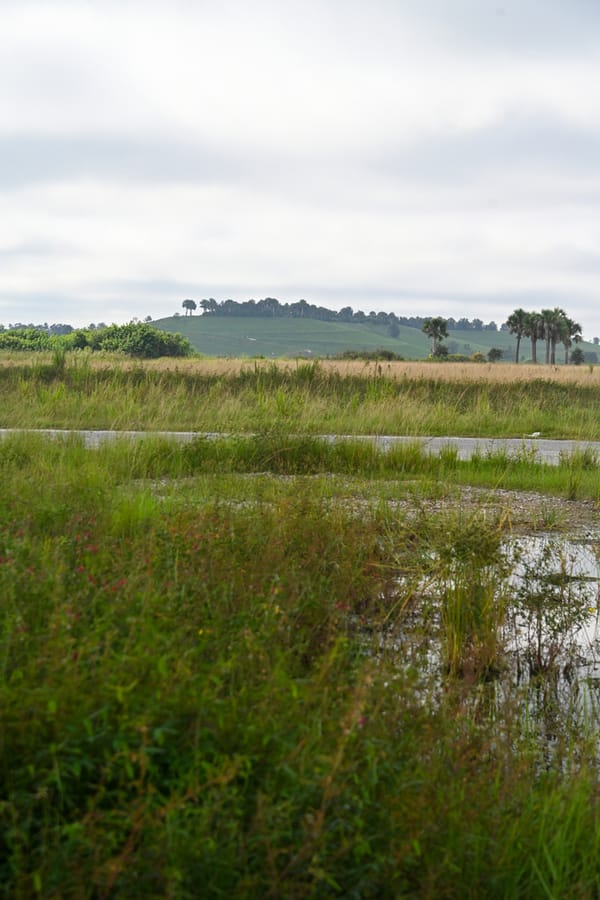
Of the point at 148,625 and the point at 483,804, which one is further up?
the point at 148,625

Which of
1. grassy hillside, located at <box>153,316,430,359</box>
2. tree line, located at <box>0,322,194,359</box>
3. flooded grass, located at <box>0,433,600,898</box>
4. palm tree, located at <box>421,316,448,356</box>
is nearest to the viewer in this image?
flooded grass, located at <box>0,433,600,898</box>

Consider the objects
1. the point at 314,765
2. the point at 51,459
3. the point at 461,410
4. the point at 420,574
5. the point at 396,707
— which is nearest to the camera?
the point at 314,765

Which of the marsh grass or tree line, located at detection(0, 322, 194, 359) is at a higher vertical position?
tree line, located at detection(0, 322, 194, 359)

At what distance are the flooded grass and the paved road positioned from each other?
5.75m

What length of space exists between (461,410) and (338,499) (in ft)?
44.8

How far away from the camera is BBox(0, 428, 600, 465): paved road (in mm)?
12031

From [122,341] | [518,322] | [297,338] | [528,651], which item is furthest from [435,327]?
[528,651]

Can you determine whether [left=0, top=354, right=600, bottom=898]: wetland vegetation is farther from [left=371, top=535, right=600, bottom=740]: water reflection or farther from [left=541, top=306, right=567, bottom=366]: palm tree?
[left=541, top=306, right=567, bottom=366]: palm tree

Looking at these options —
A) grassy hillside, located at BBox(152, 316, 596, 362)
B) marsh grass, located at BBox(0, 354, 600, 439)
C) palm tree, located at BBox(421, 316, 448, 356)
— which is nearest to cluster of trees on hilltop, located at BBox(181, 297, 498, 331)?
grassy hillside, located at BBox(152, 316, 596, 362)

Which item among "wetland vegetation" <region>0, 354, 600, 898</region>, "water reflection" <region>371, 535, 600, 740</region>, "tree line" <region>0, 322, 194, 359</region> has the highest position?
"tree line" <region>0, 322, 194, 359</region>

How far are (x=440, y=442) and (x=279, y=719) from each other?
1327cm

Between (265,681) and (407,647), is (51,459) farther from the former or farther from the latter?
(265,681)

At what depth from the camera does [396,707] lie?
3.37 meters

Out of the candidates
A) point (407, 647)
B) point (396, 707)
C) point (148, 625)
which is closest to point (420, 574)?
point (407, 647)
